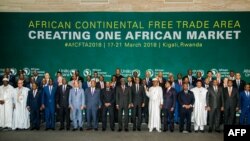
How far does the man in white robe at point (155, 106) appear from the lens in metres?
12.4

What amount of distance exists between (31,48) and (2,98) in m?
3.42

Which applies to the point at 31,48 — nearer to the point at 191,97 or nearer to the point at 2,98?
the point at 2,98

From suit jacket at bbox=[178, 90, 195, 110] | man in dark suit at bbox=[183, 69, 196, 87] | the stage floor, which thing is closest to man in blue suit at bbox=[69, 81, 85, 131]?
the stage floor

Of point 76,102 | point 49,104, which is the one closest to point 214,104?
point 76,102

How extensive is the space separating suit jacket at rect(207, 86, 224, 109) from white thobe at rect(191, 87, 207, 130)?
144mm

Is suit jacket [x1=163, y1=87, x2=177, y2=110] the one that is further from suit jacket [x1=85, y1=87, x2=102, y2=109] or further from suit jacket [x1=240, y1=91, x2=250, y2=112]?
suit jacket [x1=240, y1=91, x2=250, y2=112]

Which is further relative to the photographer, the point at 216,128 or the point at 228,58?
the point at 228,58

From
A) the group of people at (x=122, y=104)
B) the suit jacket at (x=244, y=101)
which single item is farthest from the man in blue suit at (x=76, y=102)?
the suit jacket at (x=244, y=101)

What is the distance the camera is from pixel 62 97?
12.5 meters

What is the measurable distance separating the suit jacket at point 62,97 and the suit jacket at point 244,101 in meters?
5.26

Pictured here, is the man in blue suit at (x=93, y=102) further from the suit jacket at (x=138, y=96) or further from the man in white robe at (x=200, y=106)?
the man in white robe at (x=200, y=106)

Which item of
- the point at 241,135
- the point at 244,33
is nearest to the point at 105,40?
the point at 244,33

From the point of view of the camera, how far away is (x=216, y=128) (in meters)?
12.4

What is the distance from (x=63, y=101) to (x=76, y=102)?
0.40 meters
